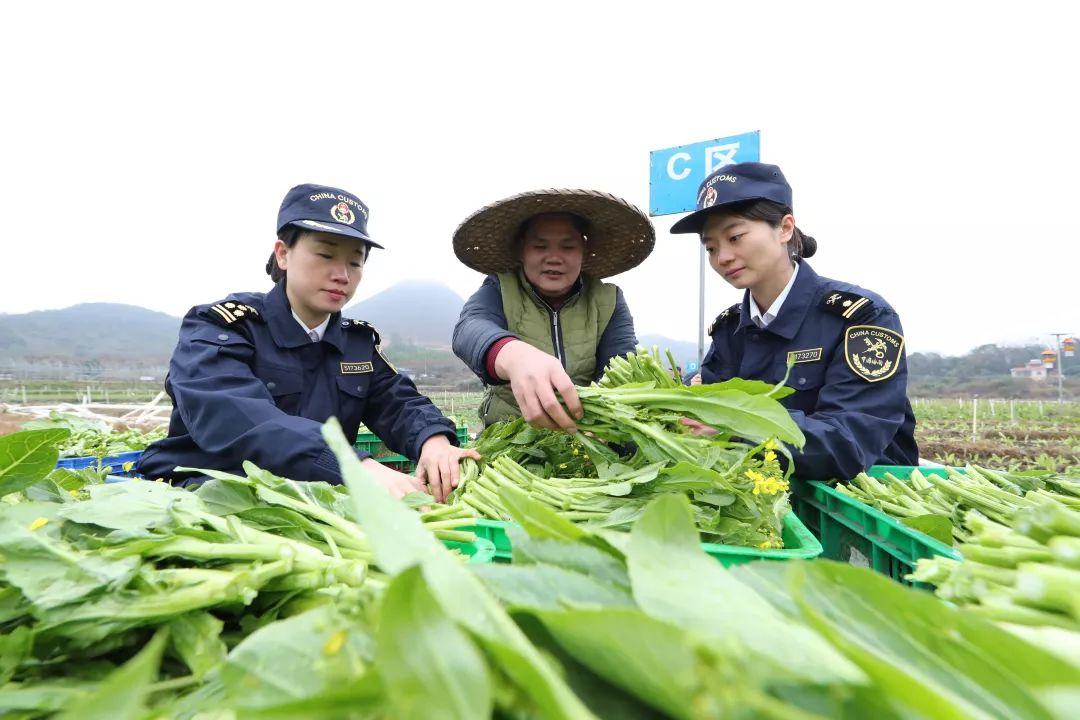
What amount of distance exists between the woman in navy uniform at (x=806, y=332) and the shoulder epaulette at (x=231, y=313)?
181 cm

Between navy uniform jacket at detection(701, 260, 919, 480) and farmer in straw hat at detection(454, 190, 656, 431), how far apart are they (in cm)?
65

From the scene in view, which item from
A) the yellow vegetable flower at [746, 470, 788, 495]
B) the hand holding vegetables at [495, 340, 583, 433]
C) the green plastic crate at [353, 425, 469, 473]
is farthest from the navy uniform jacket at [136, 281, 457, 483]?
the yellow vegetable flower at [746, 470, 788, 495]

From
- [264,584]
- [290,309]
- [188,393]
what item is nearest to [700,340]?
[290,309]

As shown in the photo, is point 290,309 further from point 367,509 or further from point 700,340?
point 700,340

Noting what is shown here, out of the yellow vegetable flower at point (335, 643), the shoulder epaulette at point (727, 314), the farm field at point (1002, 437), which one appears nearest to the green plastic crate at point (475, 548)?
the yellow vegetable flower at point (335, 643)

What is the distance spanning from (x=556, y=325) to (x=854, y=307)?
1262 mm

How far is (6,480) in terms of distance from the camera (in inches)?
30.9

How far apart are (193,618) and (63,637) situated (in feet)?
0.48

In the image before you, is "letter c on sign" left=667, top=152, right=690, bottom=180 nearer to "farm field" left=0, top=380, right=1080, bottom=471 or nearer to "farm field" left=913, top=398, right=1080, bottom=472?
"farm field" left=0, top=380, right=1080, bottom=471

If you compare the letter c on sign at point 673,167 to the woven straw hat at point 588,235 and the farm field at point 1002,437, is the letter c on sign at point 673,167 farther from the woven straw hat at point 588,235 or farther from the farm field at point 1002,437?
the farm field at point 1002,437

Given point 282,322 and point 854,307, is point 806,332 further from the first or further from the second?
point 282,322

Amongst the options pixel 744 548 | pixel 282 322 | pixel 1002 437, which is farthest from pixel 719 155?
pixel 1002 437

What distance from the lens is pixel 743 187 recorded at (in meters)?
2.04

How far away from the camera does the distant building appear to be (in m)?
28.9
